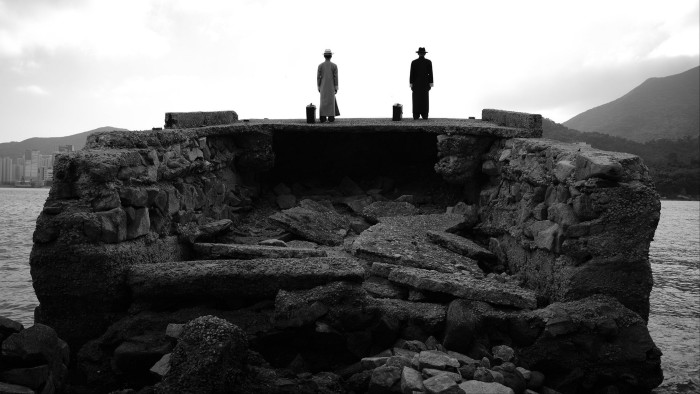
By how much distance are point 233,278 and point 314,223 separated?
3.07 m

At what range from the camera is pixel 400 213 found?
9.69m

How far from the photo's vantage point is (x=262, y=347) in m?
5.59

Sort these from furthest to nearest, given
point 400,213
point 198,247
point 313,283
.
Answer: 1. point 400,213
2. point 198,247
3. point 313,283

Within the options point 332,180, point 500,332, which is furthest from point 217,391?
point 332,180

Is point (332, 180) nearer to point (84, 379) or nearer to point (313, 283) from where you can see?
point (313, 283)

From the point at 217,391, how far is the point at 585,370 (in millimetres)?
3005

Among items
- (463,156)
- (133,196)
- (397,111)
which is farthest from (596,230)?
(397,111)

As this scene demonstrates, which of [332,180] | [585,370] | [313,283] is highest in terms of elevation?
[332,180]

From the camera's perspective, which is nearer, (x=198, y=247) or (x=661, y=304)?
(x=198, y=247)

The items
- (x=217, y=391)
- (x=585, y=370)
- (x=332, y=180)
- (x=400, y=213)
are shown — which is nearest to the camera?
(x=217, y=391)

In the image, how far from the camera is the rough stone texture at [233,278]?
19.2 ft

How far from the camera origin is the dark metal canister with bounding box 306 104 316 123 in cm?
1147

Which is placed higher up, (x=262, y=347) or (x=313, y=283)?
(x=313, y=283)

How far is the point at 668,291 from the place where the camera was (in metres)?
12.5
